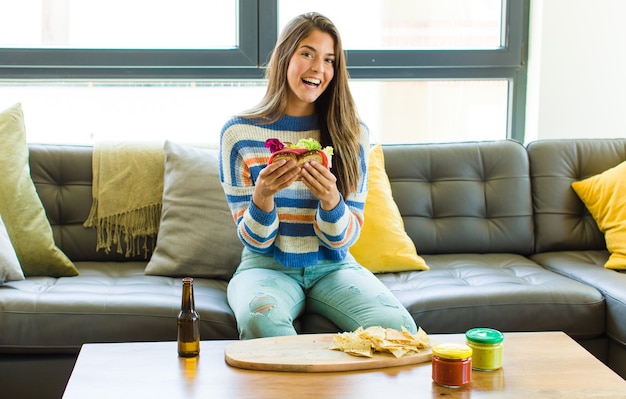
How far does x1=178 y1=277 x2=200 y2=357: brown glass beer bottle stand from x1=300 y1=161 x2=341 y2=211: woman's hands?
0.52 m

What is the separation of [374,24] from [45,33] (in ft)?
4.56

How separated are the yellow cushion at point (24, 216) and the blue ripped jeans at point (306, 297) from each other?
695 mm

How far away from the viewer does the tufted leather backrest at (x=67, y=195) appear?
279 cm

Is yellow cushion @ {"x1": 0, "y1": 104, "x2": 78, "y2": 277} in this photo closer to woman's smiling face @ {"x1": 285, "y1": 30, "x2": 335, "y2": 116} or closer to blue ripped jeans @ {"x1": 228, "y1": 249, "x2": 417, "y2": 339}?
blue ripped jeans @ {"x1": 228, "y1": 249, "x2": 417, "y2": 339}

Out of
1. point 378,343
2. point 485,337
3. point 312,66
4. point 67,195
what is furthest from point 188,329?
point 67,195

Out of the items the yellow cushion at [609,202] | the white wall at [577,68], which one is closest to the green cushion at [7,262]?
the yellow cushion at [609,202]

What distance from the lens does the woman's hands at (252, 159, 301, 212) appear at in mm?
2041

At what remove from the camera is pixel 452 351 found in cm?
155

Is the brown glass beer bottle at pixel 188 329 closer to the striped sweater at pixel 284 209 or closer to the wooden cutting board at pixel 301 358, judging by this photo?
the wooden cutting board at pixel 301 358

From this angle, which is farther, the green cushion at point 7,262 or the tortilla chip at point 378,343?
the green cushion at point 7,262

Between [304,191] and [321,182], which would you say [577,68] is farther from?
[321,182]

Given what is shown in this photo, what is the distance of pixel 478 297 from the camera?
2359mm

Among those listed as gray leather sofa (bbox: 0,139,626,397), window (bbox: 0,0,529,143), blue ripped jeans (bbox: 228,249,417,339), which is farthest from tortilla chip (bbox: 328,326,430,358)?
window (bbox: 0,0,529,143)

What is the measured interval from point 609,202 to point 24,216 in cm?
210
